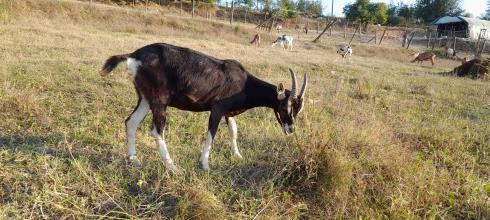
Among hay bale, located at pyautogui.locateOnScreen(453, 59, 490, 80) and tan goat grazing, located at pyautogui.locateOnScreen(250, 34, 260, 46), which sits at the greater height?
tan goat grazing, located at pyautogui.locateOnScreen(250, 34, 260, 46)

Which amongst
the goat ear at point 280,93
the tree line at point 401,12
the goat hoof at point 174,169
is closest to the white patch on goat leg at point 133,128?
the goat hoof at point 174,169

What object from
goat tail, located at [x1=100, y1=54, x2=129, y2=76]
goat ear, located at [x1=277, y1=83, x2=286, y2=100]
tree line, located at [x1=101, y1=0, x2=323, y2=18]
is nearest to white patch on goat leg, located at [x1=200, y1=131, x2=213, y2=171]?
goat ear, located at [x1=277, y1=83, x2=286, y2=100]

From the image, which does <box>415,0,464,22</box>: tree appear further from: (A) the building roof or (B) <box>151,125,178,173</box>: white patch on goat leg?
(B) <box>151,125,178,173</box>: white patch on goat leg

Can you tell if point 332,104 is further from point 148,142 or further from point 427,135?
point 148,142

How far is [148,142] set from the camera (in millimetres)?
5129

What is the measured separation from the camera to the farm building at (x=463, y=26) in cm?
4744

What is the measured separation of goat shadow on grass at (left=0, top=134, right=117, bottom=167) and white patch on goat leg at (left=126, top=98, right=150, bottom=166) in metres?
0.26

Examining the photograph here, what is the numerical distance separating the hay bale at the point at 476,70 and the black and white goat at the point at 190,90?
44.1 ft

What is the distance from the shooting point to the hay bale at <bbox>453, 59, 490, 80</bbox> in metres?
15.2

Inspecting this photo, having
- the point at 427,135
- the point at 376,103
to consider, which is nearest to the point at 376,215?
the point at 427,135

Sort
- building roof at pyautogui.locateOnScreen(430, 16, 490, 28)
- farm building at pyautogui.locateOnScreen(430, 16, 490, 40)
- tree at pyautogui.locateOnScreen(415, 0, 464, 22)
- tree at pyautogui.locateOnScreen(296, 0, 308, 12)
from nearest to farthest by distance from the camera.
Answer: farm building at pyautogui.locateOnScreen(430, 16, 490, 40) < building roof at pyautogui.locateOnScreen(430, 16, 490, 28) < tree at pyautogui.locateOnScreen(415, 0, 464, 22) < tree at pyautogui.locateOnScreen(296, 0, 308, 12)

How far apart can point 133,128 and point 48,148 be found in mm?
1012

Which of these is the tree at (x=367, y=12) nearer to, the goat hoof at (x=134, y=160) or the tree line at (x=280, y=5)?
the tree line at (x=280, y=5)

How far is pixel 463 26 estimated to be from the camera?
49.4 m
